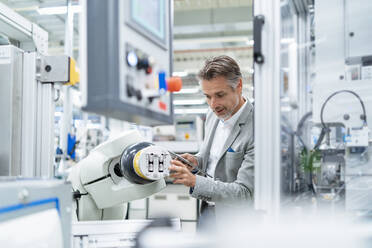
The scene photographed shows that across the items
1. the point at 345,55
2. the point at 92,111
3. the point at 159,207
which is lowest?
the point at 159,207

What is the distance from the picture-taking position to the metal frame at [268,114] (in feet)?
3.42

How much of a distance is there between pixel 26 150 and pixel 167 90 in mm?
757

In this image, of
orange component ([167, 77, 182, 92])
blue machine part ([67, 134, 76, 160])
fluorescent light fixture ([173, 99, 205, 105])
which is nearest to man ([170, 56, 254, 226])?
orange component ([167, 77, 182, 92])

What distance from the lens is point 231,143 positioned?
1712 mm

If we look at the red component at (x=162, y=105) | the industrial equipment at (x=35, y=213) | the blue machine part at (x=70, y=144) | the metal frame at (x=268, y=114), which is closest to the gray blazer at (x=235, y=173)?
the metal frame at (x=268, y=114)

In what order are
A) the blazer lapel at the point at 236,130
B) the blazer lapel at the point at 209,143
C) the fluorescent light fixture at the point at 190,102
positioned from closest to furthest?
the blazer lapel at the point at 236,130
the blazer lapel at the point at 209,143
the fluorescent light fixture at the point at 190,102

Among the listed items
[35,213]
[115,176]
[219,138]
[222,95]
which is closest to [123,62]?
[35,213]

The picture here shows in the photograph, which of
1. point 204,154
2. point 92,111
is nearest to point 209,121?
point 204,154

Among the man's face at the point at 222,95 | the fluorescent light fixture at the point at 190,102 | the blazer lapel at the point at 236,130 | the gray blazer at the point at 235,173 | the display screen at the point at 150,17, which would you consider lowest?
the gray blazer at the point at 235,173

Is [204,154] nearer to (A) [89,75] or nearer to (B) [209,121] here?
(B) [209,121]

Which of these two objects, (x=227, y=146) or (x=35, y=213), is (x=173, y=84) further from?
(x=227, y=146)

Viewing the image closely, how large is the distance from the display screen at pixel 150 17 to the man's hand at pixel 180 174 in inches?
23.4

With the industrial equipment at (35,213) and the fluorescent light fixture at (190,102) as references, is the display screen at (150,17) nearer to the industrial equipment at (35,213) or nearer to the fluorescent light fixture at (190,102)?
the industrial equipment at (35,213)

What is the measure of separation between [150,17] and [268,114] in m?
0.41
